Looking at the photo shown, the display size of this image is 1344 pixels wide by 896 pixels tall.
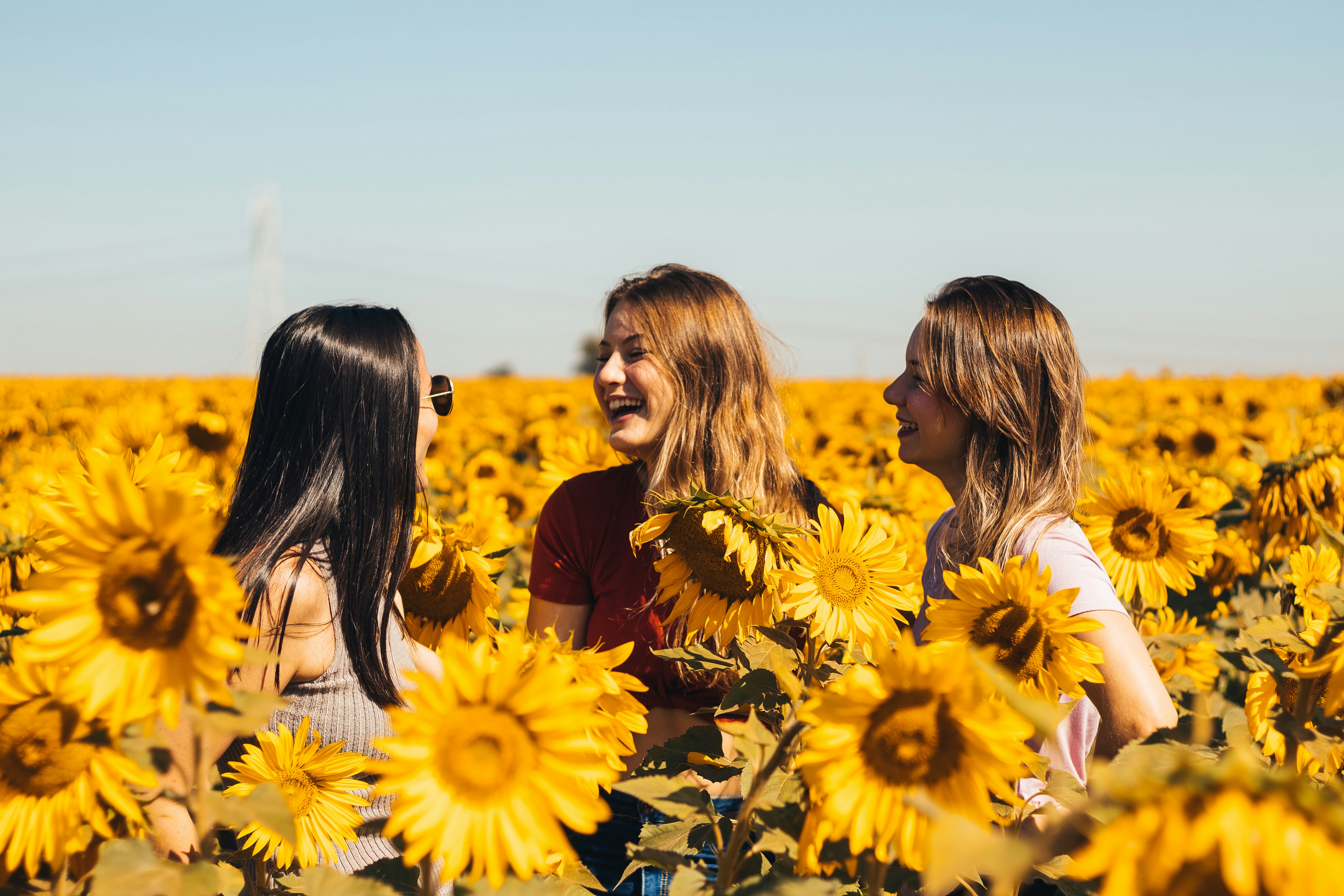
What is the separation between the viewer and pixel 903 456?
253 cm

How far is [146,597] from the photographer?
97 cm

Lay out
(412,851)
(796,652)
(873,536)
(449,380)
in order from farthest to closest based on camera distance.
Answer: (449,380) → (873,536) → (796,652) → (412,851)

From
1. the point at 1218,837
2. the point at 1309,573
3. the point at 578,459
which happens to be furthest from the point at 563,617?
the point at 1218,837

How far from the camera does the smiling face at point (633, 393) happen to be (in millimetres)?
2779

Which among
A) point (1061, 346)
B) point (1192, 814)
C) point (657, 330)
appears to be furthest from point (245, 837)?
point (1061, 346)

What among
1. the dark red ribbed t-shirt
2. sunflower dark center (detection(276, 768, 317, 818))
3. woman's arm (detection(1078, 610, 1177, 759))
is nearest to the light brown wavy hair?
woman's arm (detection(1078, 610, 1177, 759))

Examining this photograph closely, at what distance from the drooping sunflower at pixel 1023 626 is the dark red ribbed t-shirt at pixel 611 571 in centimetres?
107

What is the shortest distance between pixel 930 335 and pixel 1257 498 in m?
1.74

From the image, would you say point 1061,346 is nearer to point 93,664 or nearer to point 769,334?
point 769,334

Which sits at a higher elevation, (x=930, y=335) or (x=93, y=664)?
(x=930, y=335)

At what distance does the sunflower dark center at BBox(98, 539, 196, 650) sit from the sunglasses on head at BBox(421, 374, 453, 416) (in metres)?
1.44

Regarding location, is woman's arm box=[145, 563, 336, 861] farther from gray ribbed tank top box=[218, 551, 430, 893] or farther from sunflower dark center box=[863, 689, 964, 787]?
sunflower dark center box=[863, 689, 964, 787]

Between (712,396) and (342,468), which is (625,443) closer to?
(712,396)

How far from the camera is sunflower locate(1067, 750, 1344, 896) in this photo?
690 mm
